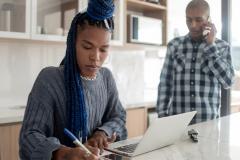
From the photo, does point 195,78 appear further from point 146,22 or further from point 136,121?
point 146,22

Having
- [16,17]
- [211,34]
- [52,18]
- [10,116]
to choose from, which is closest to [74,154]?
[10,116]

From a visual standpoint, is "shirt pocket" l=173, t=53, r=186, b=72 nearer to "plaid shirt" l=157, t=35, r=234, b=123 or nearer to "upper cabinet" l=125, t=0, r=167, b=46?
"plaid shirt" l=157, t=35, r=234, b=123

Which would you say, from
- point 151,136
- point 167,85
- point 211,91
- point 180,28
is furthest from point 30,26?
point 180,28

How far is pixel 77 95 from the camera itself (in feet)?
3.49

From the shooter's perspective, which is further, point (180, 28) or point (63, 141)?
point (180, 28)

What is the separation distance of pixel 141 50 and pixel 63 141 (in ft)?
8.54

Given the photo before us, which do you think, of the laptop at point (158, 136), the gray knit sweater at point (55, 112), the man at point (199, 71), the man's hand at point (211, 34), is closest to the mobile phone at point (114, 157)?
the laptop at point (158, 136)

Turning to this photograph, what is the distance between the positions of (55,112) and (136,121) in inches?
77.9

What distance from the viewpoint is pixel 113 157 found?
39.1 inches

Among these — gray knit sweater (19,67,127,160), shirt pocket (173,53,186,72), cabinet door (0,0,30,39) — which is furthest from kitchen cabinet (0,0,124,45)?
gray knit sweater (19,67,127,160)

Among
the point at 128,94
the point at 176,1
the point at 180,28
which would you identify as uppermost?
the point at 176,1

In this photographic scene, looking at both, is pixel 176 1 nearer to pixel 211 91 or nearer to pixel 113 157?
pixel 211 91

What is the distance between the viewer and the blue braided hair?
105 centimetres

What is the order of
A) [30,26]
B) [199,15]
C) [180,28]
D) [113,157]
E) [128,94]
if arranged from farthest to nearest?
[180,28] < [128,94] < [30,26] < [199,15] < [113,157]
